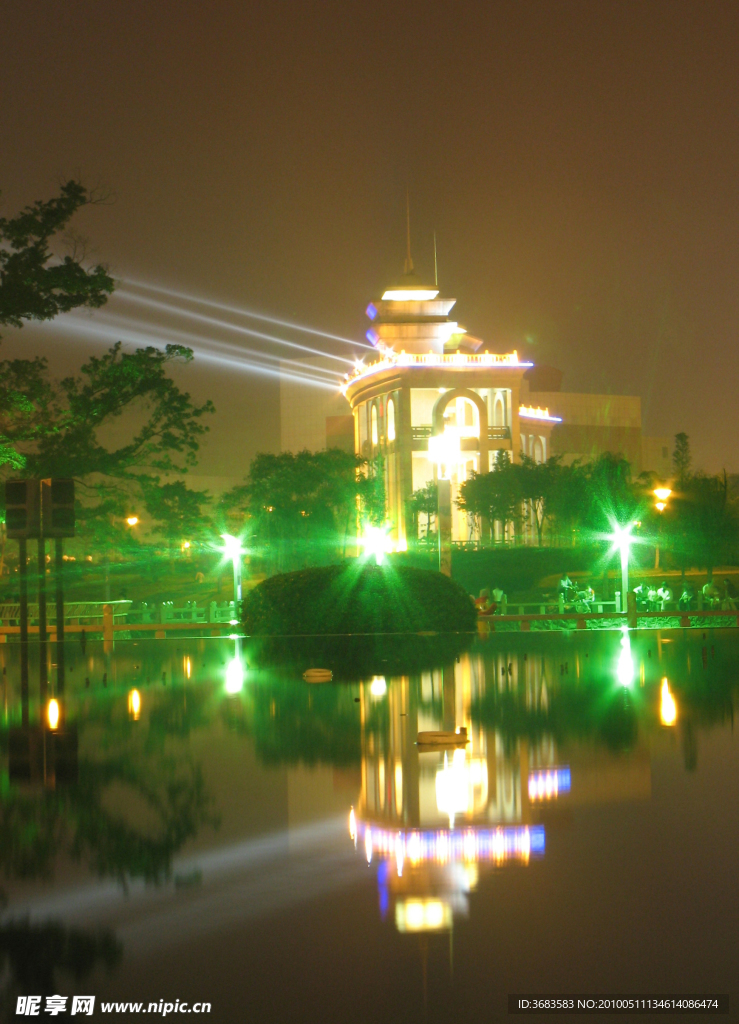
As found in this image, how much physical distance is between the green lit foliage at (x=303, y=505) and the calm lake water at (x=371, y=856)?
42130 mm

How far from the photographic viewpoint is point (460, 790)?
8.41 m

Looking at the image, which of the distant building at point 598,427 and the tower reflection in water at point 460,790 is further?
the distant building at point 598,427

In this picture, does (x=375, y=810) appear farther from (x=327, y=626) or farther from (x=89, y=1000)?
(x=327, y=626)

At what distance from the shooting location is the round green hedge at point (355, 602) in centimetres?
2681

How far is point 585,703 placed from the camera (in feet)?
45.0

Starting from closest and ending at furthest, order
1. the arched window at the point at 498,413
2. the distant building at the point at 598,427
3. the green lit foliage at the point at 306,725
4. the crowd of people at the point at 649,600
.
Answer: the green lit foliage at the point at 306,725
the crowd of people at the point at 649,600
the arched window at the point at 498,413
the distant building at the point at 598,427

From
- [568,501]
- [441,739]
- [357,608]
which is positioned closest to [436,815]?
[441,739]

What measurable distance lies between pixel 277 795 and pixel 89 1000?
411 cm

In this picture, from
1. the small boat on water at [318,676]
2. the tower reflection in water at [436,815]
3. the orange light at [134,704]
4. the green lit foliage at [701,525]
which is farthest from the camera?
the green lit foliage at [701,525]

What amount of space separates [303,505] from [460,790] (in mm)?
49054

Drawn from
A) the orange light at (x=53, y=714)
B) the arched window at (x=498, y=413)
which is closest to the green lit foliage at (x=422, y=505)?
the arched window at (x=498, y=413)

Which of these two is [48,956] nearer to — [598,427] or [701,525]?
[701,525]

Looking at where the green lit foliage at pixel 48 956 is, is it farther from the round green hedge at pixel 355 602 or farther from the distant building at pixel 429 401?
the distant building at pixel 429 401

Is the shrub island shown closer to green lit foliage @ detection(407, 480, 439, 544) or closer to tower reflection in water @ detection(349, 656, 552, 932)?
tower reflection in water @ detection(349, 656, 552, 932)
